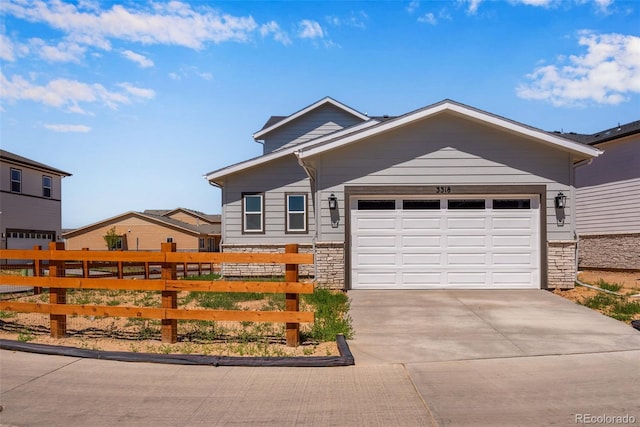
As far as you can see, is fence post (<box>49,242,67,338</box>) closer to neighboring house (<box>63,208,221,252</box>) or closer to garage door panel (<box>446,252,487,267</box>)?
garage door panel (<box>446,252,487,267</box>)

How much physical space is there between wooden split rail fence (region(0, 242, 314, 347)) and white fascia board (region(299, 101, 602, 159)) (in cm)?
Result: 588

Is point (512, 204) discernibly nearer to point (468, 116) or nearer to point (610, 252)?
point (468, 116)

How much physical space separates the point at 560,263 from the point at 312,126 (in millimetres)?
12337

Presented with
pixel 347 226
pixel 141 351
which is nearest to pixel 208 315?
pixel 141 351

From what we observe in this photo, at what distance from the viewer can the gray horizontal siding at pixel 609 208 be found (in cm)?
1667

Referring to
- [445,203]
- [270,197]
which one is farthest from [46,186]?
[445,203]

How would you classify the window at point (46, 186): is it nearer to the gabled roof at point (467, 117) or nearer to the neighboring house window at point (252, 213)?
the neighboring house window at point (252, 213)

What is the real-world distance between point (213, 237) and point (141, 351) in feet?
148

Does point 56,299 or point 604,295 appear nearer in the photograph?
point 56,299

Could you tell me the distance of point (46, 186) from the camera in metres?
32.3

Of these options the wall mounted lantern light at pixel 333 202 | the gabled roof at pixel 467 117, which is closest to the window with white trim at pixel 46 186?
the gabled roof at pixel 467 117

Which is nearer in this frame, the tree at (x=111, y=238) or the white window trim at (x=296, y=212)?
the white window trim at (x=296, y=212)

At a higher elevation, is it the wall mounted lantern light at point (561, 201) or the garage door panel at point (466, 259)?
the wall mounted lantern light at point (561, 201)

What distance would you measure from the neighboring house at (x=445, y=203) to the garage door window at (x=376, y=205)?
3 cm
